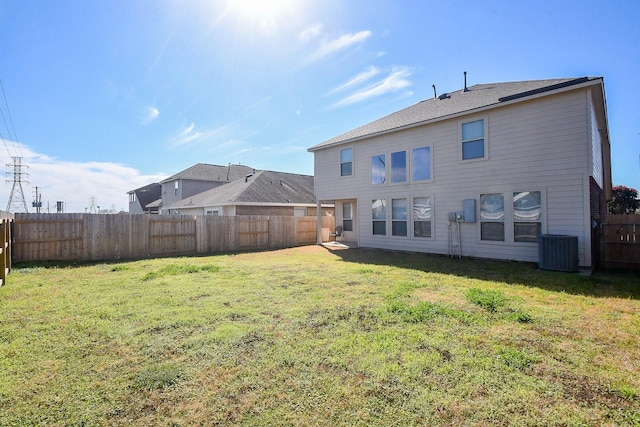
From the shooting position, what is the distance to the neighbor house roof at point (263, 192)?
19672 millimetres

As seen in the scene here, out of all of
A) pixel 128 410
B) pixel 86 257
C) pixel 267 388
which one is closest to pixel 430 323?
pixel 267 388

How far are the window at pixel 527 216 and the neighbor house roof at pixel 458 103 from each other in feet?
9.46

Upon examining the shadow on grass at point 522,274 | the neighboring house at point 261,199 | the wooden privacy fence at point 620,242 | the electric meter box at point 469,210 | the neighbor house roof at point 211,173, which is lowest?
the shadow on grass at point 522,274

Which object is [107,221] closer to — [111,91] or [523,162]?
[111,91]

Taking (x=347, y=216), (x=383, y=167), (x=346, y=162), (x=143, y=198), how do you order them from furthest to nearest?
(x=143, y=198) < (x=347, y=216) < (x=346, y=162) < (x=383, y=167)

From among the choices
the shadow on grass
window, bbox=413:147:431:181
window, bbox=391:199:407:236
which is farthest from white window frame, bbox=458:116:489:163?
the shadow on grass

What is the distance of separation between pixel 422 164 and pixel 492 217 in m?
3.14

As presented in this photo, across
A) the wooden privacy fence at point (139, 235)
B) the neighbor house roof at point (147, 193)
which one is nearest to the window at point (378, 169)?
the wooden privacy fence at point (139, 235)

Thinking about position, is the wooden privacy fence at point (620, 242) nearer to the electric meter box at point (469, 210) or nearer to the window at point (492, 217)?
the window at point (492, 217)

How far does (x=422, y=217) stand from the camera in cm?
1139

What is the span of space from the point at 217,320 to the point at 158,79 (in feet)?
36.8

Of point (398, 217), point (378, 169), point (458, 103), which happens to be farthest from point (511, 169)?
point (378, 169)

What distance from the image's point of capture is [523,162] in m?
8.89

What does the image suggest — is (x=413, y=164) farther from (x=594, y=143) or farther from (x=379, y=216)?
(x=594, y=143)
